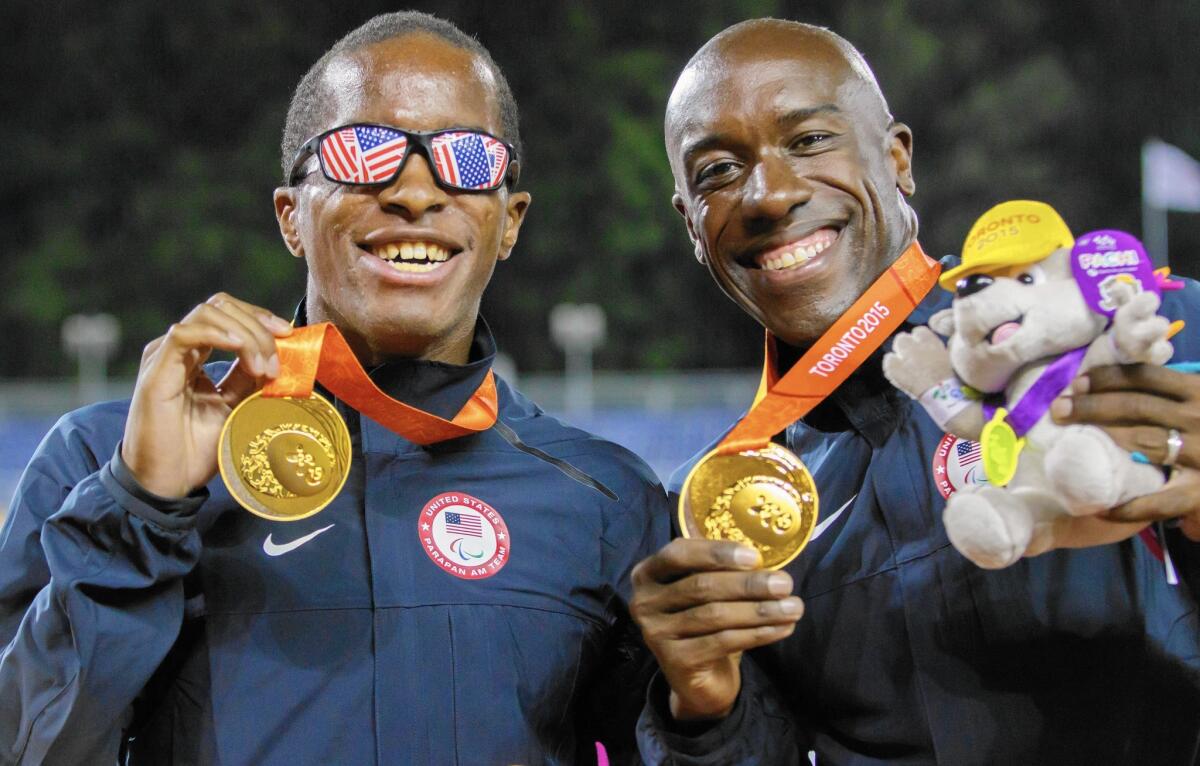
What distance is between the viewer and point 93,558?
2.13 metres

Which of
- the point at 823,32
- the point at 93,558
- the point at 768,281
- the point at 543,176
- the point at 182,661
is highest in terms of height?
the point at 543,176

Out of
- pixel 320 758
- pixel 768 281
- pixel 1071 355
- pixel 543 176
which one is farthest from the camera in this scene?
pixel 543 176

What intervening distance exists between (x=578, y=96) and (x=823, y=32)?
25142 millimetres

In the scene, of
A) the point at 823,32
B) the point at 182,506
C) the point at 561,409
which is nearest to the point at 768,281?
the point at 823,32

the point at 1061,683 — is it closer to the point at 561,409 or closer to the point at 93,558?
the point at 93,558

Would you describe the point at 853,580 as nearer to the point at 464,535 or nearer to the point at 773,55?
the point at 464,535

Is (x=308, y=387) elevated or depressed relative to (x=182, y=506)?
elevated

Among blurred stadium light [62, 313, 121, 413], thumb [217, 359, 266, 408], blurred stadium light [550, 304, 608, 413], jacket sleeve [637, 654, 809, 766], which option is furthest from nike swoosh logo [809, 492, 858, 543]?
blurred stadium light [62, 313, 121, 413]

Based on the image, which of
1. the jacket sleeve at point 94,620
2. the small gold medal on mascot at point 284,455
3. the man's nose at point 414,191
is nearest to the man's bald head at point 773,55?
the man's nose at point 414,191

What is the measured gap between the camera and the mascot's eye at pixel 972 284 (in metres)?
1.86

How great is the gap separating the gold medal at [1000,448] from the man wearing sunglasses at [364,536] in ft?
2.96

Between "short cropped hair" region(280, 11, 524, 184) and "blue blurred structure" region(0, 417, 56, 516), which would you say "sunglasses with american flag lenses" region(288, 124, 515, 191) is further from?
"blue blurred structure" region(0, 417, 56, 516)

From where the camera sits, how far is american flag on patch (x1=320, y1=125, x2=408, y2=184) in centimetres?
251

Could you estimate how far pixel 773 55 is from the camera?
2750 millimetres
